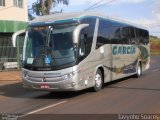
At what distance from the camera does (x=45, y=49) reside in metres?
15.1

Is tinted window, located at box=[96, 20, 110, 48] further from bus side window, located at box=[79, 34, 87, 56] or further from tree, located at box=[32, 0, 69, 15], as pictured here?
tree, located at box=[32, 0, 69, 15]

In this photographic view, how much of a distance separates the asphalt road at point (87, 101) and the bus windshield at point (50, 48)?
1304 mm

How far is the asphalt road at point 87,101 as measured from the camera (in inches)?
472

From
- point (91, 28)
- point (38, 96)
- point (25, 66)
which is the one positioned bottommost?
point (38, 96)

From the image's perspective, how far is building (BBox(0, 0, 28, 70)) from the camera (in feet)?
111

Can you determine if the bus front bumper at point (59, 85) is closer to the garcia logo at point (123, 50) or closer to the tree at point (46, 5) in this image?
the garcia logo at point (123, 50)

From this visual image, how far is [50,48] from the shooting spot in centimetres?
1505

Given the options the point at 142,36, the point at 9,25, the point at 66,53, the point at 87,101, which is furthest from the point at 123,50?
the point at 9,25

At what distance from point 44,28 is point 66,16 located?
3.24ft

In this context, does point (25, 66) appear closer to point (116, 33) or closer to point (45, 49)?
point (45, 49)

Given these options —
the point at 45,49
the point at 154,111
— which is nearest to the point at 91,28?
the point at 45,49

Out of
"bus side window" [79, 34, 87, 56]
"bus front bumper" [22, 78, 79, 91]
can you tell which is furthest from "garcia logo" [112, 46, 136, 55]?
"bus front bumper" [22, 78, 79, 91]

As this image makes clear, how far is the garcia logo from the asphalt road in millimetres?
2125

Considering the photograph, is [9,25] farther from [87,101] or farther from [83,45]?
[87,101]
